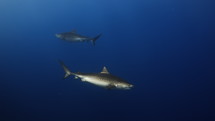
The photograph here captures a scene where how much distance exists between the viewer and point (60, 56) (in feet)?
126

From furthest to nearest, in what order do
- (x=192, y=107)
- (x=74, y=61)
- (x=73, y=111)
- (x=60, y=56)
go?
1. (x=60, y=56)
2. (x=74, y=61)
3. (x=192, y=107)
4. (x=73, y=111)

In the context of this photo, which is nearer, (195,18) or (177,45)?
(195,18)

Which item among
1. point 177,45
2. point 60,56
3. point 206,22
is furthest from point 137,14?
point 60,56

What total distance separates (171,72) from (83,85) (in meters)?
12.4

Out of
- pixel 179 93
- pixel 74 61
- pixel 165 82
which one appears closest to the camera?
pixel 179 93

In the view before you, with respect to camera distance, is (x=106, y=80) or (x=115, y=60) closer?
(x=106, y=80)

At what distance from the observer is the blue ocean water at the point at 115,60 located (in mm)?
20719

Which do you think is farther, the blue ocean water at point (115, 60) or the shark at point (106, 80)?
the blue ocean water at point (115, 60)

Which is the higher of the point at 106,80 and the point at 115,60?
the point at 115,60

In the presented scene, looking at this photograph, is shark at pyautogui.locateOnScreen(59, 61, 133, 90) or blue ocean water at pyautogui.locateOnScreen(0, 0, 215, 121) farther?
blue ocean water at pyautogui.locateOnScreen(0, 0, 215, 121)

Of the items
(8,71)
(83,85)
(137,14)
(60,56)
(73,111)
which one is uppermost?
(137,14)

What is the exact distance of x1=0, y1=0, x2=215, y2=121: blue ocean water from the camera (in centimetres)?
2072

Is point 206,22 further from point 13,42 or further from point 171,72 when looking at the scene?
point 13,42

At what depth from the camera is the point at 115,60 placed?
111ft
